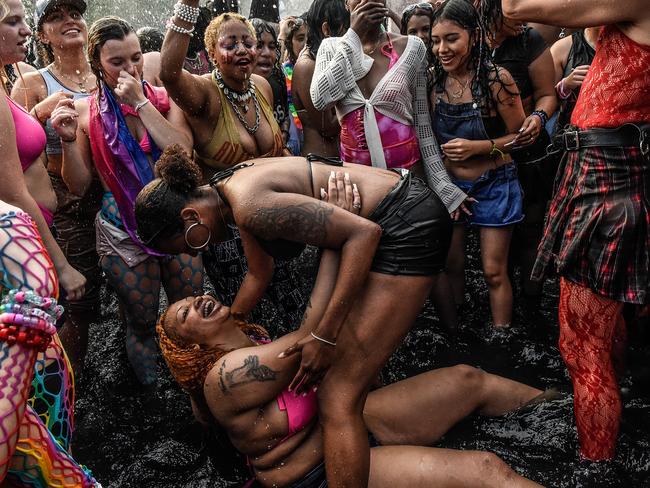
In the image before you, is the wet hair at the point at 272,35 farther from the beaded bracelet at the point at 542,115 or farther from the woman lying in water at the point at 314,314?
the woman lying in water at the point at 314,314

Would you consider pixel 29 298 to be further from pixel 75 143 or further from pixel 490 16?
pixel 490 16

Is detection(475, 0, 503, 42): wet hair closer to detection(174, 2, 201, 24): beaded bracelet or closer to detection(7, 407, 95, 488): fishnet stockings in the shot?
detection(174, 2, 201, 24): beaded bracelet

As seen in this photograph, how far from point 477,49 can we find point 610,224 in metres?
1.78

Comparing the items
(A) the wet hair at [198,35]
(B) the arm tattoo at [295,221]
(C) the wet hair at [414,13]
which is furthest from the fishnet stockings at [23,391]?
(A) the wet hair at [198,35]

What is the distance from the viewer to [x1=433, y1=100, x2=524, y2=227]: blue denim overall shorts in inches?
151

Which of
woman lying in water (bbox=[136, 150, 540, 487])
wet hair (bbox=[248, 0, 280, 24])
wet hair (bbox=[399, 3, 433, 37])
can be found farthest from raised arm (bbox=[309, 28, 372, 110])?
wet hair (bbox=[248, 0, 280, 24])

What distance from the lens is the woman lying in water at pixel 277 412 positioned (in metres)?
2.43

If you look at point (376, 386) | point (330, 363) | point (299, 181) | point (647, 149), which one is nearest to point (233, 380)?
point (330, 363)

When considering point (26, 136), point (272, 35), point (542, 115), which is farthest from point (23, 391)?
point (272, 35)

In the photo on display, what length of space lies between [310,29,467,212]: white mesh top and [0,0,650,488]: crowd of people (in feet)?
0.04

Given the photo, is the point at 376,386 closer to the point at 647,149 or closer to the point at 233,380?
the point at 233,380

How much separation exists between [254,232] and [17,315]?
120cm

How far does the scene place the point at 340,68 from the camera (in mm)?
3680

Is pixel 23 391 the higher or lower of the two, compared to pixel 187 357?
higher
